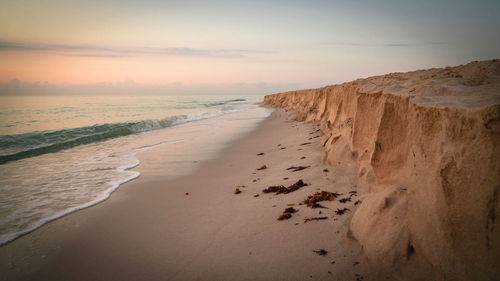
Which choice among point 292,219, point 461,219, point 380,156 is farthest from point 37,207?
point 461,219

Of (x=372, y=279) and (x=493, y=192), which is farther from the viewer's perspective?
(x=372, y=279)

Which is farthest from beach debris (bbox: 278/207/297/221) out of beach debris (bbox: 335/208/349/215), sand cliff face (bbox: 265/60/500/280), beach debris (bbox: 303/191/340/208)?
sand cliff face (bbox: 265/60/500/280)

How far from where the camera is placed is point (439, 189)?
1885 millimetres

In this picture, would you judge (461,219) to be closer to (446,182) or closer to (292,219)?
(446,182)

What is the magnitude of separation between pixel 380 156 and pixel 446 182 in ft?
4.37

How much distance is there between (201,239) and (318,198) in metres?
1.73

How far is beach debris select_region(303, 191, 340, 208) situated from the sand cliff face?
816 mm

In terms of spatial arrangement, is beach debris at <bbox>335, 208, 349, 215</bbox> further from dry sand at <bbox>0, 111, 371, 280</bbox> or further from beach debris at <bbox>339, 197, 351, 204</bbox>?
beach debris at <bbox>339, 197, 351, 204</bbox>

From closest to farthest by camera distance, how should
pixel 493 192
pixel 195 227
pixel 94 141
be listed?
pixel 493 192 < pixel 195 227 < pixel 94 141

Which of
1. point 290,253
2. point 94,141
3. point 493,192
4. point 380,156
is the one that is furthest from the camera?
point 94,141

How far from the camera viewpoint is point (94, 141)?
12.1 metres

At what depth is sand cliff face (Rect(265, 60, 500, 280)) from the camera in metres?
1.57

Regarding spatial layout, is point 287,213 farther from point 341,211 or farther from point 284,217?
point 341,211

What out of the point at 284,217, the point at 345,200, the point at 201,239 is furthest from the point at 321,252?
the point at 201,239
